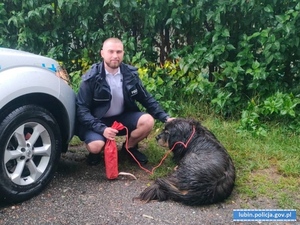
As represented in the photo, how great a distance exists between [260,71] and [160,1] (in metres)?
1.60

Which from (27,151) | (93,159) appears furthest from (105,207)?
(93,159)

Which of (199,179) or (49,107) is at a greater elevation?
(49,107)

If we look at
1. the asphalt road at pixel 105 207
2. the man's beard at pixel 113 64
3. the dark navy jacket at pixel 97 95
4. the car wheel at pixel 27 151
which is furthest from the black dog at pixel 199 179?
the man's beard at pixel 113 64

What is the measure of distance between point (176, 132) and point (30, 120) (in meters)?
1.43

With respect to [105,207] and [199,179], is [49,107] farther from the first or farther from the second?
[199,179]

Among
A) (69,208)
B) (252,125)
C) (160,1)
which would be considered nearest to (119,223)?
(69,208)

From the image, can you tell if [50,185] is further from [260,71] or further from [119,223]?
[260,71]

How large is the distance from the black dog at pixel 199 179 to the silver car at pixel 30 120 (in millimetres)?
980

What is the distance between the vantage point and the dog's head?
4172mm

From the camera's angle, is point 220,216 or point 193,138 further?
point 193,138

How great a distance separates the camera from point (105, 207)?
3586 mm

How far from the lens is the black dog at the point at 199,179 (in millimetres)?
3537

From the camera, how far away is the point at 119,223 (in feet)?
10.9

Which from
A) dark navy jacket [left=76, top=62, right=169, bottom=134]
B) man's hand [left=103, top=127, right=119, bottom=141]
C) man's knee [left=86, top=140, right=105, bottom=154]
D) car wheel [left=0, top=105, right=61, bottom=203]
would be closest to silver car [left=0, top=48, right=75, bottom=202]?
car wheel [left=0, top=105, right=61, bottom=203]
